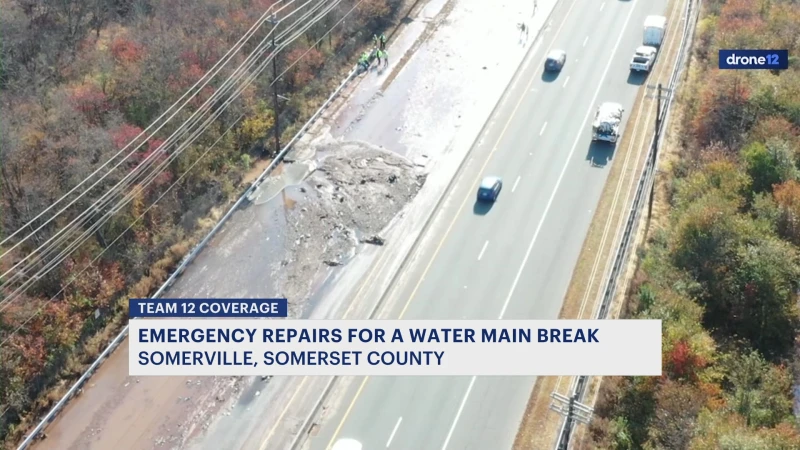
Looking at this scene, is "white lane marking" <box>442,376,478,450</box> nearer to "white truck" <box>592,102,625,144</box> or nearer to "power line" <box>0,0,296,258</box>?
"white truck" <box>592,102,625,144</box>

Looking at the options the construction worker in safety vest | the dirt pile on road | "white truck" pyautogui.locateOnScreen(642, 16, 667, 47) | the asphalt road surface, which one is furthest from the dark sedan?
"white truck" pyautogui.locateOnScreen(642, 16, 667, 47)

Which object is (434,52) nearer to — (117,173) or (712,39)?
(712,39)

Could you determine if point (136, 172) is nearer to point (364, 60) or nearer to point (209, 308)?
point (209, 308)

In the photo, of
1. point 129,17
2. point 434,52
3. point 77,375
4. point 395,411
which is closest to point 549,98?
point 434,52

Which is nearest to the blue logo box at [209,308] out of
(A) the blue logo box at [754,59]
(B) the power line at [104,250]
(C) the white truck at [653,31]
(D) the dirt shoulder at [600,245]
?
(B) the power line at [104,250]

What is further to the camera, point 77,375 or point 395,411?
point 77,375
